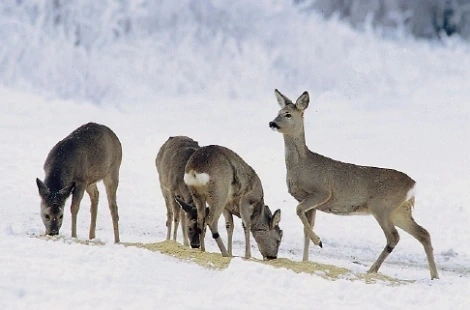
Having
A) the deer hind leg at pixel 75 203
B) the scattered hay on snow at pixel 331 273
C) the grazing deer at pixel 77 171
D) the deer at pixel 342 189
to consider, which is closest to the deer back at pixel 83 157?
the grazing deer at pixel 77 171

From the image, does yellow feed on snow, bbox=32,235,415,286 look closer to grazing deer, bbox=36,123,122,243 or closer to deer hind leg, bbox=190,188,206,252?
deer hind leg, bbox=190,188,206,252

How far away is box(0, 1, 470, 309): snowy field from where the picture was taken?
311 inches

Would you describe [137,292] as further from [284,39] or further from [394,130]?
[284,39]

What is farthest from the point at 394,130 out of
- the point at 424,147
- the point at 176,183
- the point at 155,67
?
the point at 176,183

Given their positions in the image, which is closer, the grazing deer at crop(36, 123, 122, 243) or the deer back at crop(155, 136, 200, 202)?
the grazing deer at crop(36, 123, 122, 243)

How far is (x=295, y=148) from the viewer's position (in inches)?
512

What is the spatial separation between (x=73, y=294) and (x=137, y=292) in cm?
57

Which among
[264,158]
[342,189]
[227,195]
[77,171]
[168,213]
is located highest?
[264,158]

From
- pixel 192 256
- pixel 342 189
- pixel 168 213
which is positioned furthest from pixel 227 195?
pixel 168 213

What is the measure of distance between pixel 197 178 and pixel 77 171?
2151mm

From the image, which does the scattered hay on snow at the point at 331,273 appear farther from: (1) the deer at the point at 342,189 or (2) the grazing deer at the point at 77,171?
(2) the grazing deer at the point at 77,171

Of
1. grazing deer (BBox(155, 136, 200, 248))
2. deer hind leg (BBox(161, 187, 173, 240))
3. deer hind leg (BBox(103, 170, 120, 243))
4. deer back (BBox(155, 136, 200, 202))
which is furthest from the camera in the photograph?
deer hind leg (BBox(161, 187, 173, 240))

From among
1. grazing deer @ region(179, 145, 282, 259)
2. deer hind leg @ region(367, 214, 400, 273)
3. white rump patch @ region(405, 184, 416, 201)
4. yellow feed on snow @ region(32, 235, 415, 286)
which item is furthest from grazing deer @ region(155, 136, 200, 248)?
white rump patch @ region(405, 184, 416, 201)

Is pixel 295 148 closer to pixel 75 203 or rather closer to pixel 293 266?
pixel 293 266
